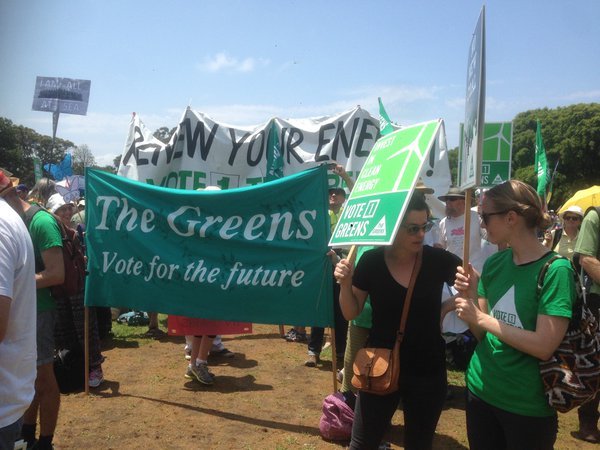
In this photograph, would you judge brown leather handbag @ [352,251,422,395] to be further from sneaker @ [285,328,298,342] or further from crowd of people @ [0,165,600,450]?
sneaker @ [285,328,298,342]

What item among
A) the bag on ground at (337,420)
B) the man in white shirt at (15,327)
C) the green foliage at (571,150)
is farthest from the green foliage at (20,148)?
the man in white shirt at (15,327)

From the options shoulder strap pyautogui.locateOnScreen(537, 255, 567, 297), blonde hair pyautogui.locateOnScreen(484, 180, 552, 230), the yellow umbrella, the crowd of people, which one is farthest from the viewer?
the yellow umbrella

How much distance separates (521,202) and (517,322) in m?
0.50

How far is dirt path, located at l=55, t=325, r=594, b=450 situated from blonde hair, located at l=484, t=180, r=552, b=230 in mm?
2499

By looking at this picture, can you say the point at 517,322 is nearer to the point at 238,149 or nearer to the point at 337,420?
→ the point at 337,420

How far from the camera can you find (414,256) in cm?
280

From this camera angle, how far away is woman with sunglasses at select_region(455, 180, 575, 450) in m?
2.11

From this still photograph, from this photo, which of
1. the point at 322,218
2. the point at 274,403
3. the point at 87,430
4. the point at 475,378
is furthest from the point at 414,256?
the point at 87,430

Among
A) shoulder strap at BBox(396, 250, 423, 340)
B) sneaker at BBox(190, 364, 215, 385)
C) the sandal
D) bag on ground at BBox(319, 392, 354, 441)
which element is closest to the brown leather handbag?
shoulder strap at BBox(396, 250, 423, 340)

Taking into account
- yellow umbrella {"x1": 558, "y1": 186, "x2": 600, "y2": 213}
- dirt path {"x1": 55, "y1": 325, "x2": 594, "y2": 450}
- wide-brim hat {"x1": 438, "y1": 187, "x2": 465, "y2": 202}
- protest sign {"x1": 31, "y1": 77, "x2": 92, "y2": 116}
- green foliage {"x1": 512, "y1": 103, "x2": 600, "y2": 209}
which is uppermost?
green foliage {"x1": 512, "y1": 103, "x2": 600, "y2": 209}

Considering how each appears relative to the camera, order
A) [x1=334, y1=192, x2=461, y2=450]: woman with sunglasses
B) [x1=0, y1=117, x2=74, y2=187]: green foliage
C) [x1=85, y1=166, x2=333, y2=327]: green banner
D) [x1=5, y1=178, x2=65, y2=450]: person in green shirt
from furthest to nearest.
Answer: [x1=0, y1=117, x2=74, y2=187]: green foliage
[x1=85, y1=166, x2=333, y2=327]: green banner
[x1=5, y1=178, x2=65, y2=450]: person in green shirt
[x1=334, y1=192, x2=461, y2=450]: woman with sunglasses

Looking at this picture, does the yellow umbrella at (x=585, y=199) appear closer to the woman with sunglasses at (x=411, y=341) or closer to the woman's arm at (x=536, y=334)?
the woman with sunglasses at (x=411, y=341)

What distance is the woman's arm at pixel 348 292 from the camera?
9.10 ft

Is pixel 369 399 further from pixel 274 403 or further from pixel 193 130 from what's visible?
pixel 193 130
